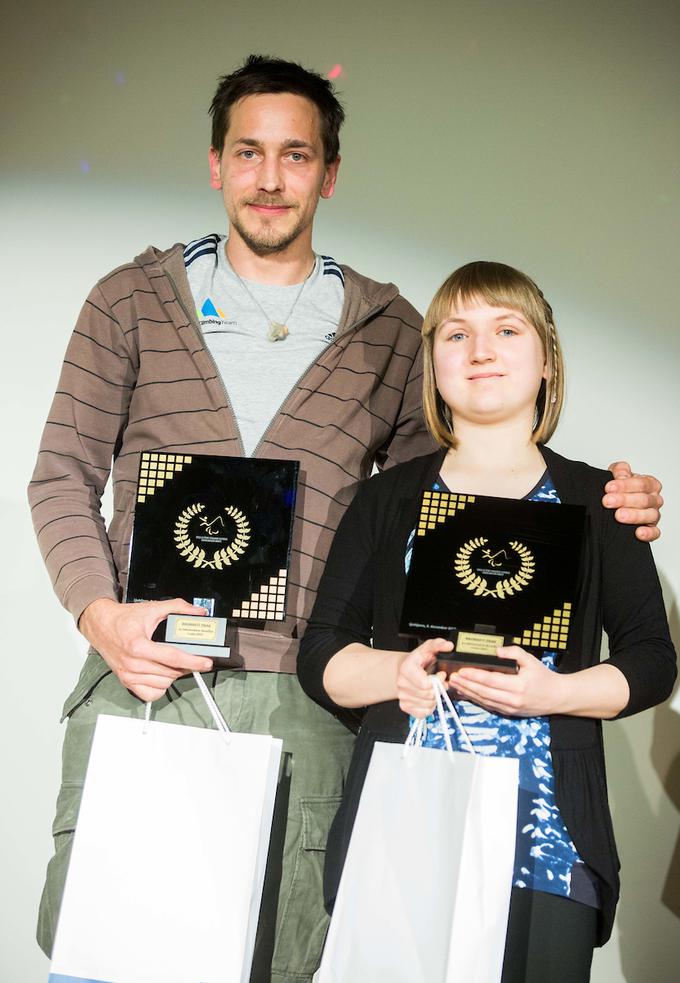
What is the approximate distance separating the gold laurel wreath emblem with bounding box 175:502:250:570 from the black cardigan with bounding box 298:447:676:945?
164 mm

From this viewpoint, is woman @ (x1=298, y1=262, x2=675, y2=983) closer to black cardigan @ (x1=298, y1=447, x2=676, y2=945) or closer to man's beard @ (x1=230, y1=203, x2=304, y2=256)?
black cardigan @ (x1=298, y1=447, x2=676, y2=945)

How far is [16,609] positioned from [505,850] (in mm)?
1535

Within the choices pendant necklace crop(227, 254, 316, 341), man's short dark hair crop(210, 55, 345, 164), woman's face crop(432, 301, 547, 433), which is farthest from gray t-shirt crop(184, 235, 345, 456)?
woman's face crop(432, 301, 547, 433)

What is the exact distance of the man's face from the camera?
1.95m

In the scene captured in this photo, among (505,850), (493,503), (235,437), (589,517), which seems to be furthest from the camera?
(235,437)

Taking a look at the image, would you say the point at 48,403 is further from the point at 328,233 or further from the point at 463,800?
the point at 463,800

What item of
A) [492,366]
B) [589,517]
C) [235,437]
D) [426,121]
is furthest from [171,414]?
[426,121]

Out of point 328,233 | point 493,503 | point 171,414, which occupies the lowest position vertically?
point 493,503

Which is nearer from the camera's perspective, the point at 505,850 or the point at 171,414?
the point at 505,850

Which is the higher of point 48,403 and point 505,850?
point 48,403

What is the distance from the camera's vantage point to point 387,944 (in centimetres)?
137

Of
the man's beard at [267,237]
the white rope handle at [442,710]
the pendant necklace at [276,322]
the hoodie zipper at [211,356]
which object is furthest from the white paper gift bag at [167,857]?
the man's beard at [267,237]

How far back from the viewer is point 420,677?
1.40 m

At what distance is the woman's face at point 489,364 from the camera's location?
1632mm
